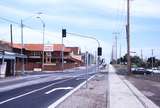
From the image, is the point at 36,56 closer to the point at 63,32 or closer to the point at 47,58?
the point at 47,58

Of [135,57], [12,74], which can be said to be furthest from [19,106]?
[135,57]

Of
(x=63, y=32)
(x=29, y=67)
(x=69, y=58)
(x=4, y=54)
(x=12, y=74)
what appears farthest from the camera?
(x=69, y=58)

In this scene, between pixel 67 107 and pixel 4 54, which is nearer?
pixel 67 107

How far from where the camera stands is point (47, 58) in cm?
13600

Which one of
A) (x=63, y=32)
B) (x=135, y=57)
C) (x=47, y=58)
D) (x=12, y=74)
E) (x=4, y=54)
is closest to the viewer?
(x=63, y=32)

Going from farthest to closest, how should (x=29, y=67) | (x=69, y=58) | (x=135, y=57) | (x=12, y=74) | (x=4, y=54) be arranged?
(x=135, y=57), (x=69, y=58), (x=29, y=67), (x=12, y=74), (x=4, y=54)

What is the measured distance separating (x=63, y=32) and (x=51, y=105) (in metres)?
31.4

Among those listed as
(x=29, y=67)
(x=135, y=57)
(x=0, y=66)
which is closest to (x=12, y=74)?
(x=0, y=66)

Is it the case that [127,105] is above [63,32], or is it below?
below

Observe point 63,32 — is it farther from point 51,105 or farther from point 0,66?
point 51,105

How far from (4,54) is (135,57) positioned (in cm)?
12247

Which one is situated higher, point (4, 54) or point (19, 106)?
point (4, 54)

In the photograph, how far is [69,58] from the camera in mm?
156000

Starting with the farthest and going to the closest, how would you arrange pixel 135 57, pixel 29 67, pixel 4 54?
pixel 135 57
pixel 29 67
pixel 4 54
